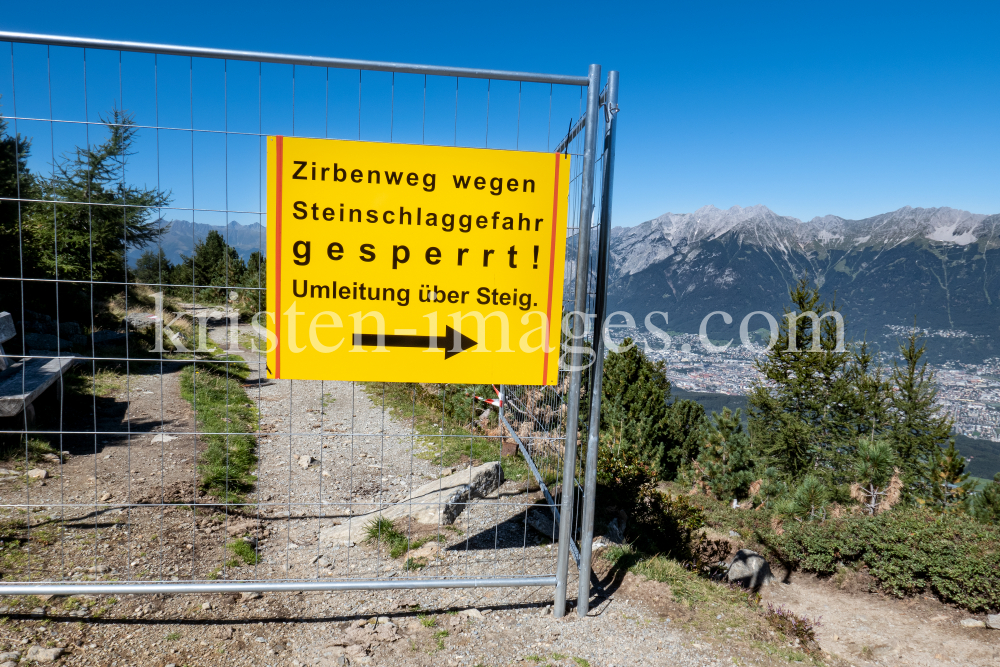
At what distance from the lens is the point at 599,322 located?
290 cm

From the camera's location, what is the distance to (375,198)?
2775 millimetres

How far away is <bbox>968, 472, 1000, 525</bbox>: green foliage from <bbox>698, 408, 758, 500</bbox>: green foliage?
436 cm

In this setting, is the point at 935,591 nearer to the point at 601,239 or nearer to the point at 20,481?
the point at 601,239

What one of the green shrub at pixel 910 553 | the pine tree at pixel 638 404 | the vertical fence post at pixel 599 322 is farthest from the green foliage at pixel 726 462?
the vertical fence post at pixel 599 322

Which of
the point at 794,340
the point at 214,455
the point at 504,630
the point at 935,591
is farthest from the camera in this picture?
the point at 794,340

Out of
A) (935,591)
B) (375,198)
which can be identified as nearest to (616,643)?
(375,198)

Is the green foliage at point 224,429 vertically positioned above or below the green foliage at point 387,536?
above

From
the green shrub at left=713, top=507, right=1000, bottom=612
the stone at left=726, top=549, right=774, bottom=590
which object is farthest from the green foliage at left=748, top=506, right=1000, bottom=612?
the stone at left=726, top=549, right=774, bottom=590

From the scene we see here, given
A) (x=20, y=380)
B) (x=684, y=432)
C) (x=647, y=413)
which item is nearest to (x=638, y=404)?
(x=647, y=413)

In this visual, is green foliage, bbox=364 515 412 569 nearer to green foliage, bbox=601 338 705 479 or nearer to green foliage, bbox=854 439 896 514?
green foliage, bbox=854 439 896 514

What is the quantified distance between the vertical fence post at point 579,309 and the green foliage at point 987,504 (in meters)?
8.53

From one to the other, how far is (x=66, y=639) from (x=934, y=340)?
191674 millimetres

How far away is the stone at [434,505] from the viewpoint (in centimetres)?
404

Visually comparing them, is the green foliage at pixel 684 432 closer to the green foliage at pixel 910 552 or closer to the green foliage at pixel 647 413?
the green foliage at pixel 647 413
